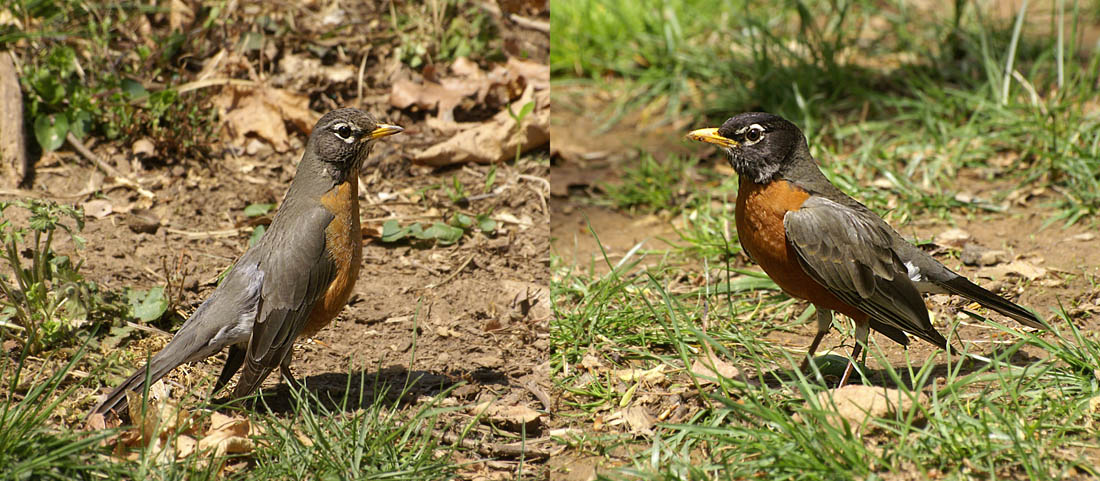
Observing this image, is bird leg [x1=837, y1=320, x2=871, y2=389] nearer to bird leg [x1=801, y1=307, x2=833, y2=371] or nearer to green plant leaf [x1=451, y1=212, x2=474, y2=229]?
bird leg [x1=801, y1=307, x2=833, y2=371]

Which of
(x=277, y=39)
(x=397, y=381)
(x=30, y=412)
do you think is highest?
(x=277, y=39)

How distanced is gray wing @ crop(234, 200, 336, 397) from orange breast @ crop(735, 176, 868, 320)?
6.14ft

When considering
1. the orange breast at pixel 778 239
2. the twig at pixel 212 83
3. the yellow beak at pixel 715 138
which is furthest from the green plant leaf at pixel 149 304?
the orange breast at pixel 778 239

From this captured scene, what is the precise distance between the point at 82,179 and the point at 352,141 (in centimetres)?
230

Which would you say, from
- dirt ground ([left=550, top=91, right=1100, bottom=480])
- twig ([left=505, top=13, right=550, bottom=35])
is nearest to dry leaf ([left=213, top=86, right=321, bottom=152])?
dirt ground ([left=550, top=91, right=1100, bottom=480])

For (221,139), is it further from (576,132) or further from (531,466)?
(531,466)

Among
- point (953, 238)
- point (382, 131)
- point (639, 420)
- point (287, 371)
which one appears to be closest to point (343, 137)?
point (382, 131)

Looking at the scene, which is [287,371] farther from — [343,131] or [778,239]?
[778,239]

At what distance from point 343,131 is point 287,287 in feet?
2.55

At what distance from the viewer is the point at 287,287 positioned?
4250 mm

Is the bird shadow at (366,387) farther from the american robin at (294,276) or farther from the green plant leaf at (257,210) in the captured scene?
the green plant leaf at (257,210)

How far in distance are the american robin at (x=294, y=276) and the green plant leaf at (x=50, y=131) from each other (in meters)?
2.18

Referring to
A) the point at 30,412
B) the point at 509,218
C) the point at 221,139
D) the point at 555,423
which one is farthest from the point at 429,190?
the point at 30,412

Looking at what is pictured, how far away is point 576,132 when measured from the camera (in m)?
7.83
